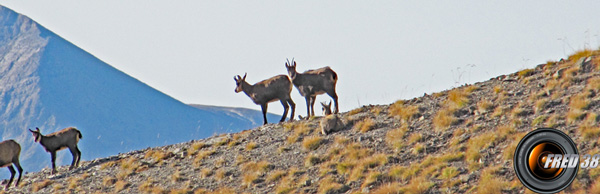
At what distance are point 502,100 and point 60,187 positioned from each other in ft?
48.1

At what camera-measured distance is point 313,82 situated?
27.3m

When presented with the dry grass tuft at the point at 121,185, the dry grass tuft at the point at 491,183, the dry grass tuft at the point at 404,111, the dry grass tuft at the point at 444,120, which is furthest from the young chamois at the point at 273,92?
the dry grass tuft at the point at 491,183

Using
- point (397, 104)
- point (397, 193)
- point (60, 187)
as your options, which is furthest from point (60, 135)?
point (397, 193)

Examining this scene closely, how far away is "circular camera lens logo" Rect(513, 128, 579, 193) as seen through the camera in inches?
598

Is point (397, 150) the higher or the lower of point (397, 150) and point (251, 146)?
the lower

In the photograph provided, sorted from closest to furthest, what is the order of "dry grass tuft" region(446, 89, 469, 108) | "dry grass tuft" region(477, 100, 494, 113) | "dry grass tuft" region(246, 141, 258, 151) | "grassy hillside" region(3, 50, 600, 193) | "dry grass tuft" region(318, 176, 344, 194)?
"grassy hillside" region(3, 50, 600, 193), "dry grass tuft" region(318, 176, 344, 194), "dry grass tuft" region(477, 100, 494, 113), "dry grass tuft" region(446, 89, 469, 108), "dry grass tuft" region(246, 141, 258, 151)

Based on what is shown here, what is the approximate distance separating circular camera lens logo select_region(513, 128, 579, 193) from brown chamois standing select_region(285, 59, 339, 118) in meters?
11.8

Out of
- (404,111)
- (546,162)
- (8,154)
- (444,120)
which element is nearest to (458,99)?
(404,111)

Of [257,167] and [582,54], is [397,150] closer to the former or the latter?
[257,167]

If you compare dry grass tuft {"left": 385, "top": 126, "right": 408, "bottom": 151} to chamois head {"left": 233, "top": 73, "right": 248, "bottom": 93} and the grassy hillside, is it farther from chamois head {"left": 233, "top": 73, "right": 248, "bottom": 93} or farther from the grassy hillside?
chamois head {"left": 233, "top": 73, "right": 248, "bottom": 93}

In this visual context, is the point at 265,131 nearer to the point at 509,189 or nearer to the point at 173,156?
the point at 173,156

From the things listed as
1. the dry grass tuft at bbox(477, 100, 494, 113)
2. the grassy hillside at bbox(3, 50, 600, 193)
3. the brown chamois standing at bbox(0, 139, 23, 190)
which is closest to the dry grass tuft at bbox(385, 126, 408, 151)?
the grassy hillside at bbox(3, 50, 600, 193)

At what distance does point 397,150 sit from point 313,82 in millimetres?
6681

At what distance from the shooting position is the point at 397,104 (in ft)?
85.7
